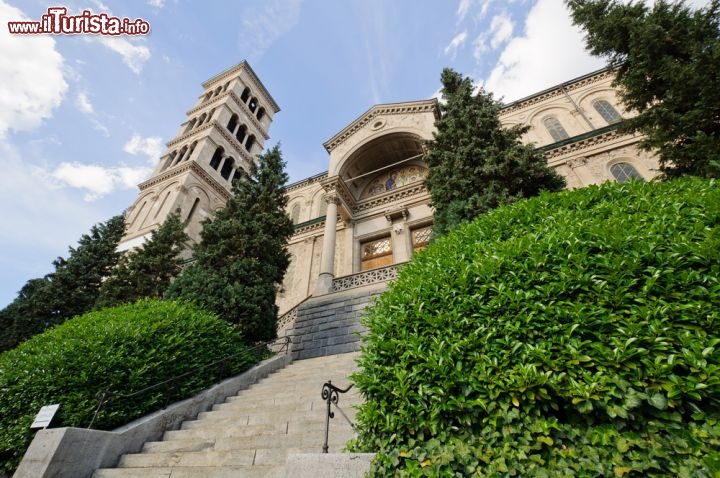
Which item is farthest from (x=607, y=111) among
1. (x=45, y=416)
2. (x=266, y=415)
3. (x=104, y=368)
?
(x=45, y=416)

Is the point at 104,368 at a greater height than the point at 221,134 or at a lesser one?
lesser

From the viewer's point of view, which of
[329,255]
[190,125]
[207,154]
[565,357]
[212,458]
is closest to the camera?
[565,357]

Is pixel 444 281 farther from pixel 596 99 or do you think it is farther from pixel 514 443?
pixel 596 99

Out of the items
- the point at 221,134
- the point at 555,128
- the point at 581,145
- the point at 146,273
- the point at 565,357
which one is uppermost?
the point at 221,134

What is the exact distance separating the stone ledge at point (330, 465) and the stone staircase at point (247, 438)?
0.30ft

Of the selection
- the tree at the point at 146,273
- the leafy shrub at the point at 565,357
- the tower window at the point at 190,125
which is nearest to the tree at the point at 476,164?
the leafy shrub at the point at 565,357

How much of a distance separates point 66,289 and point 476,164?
18.5 meters

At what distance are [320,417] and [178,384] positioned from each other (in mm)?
3336

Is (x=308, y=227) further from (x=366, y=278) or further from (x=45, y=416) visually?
(x=45, y=416)

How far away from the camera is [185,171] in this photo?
23.6m

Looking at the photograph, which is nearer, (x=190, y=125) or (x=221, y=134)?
(x=221, y=134)

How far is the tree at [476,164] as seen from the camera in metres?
8.45

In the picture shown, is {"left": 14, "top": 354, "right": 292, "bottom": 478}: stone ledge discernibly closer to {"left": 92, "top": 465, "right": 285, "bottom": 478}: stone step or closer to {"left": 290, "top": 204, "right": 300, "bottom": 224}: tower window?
{"left": 92, "top": 465, "right": 285, "bottom": 478}: stone step

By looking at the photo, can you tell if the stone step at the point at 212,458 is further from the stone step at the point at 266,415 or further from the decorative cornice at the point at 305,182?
Result: the decorative cornice at the point at 305,182
